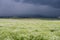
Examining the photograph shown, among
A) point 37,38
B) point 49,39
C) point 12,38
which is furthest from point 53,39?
point 12,38

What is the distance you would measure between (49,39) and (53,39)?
0.40 m

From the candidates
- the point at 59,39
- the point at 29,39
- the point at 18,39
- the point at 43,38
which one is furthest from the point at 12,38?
the point at 59,39

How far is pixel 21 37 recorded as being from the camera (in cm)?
1656

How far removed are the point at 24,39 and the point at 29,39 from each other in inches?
19.2

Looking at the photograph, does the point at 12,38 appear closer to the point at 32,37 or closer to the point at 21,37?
the point at 21,37

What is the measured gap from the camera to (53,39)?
53.6 feet

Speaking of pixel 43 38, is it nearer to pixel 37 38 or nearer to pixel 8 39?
pixel 37 38

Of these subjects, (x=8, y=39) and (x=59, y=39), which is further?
(x=59, y=39)

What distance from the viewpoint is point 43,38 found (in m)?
16.7

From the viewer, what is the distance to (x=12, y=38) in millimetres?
16219

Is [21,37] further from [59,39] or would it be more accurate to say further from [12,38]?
[59,39]

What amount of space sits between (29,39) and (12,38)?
62.7 inches

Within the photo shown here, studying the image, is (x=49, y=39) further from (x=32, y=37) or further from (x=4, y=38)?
(x=4, y=38)

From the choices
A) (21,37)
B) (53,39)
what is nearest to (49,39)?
(53,39)
